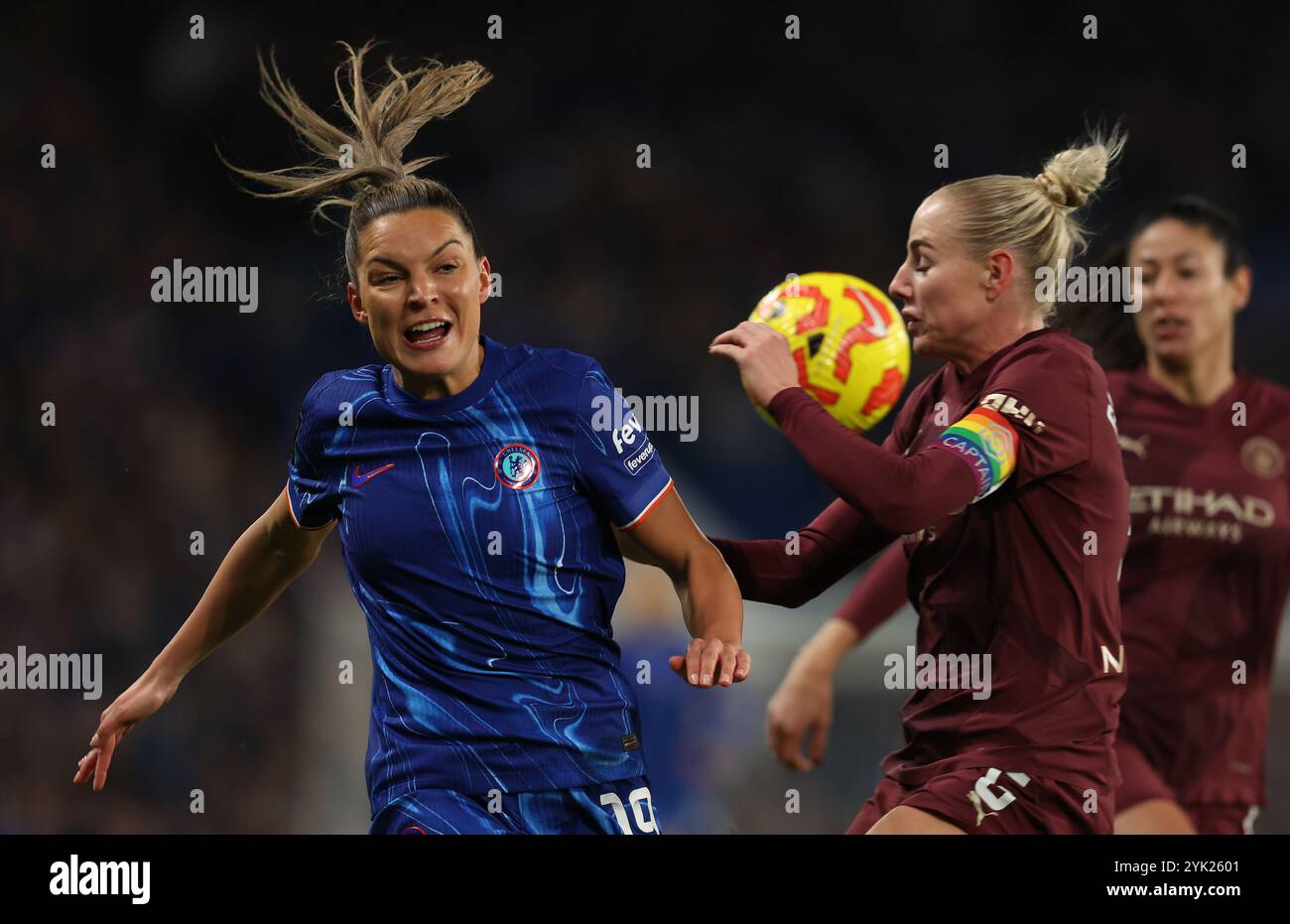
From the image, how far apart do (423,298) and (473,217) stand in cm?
452

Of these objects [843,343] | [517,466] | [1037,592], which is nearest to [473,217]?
[843,343]

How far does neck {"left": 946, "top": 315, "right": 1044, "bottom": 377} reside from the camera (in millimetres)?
3561

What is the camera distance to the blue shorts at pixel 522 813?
294 centimetres

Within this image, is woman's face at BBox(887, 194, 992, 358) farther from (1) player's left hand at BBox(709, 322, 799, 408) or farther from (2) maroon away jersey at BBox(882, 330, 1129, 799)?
(1) player's left hand at BBox(709, 322, 799, 408)

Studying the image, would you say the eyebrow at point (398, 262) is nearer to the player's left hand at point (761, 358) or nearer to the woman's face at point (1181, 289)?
the player's left hand at point (761, 358)

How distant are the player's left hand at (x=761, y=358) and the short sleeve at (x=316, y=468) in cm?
83

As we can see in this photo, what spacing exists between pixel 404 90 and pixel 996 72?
5.29 metres

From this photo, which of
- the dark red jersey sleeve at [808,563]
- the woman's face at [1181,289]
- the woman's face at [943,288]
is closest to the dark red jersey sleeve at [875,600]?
the dark red jersey sleeve at [808,563]

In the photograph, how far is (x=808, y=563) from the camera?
3762mm

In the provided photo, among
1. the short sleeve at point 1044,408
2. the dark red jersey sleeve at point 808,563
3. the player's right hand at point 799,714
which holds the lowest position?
the player's right hand at point 799,714

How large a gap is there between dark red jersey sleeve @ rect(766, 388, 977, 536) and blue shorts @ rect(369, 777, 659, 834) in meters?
0.75

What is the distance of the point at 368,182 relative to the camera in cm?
340
